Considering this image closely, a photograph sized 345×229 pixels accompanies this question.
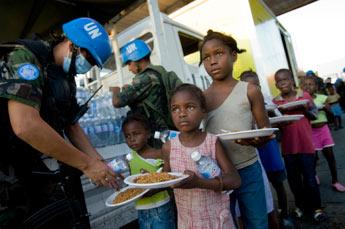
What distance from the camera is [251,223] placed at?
73.6 inches

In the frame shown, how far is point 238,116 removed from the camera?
1.88 metres

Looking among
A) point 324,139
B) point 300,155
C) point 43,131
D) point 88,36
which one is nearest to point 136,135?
point 88,36

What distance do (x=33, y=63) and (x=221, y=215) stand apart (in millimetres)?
1331

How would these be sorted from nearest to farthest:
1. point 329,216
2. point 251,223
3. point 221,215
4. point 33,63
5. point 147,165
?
point 33,63 < point 221,215 < point 251,223 < point 147,165 < point 329,216

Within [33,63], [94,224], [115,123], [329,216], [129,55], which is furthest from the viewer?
[115,123]

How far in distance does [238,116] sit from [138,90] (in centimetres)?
106

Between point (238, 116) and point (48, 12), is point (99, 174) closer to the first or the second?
point (238, 116)

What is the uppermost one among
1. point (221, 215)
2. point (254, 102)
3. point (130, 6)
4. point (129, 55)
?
point (130, 6)

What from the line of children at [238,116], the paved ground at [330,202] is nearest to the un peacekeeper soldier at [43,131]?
the line of children at [238,116]

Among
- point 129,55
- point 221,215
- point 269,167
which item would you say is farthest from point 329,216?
point 129,55

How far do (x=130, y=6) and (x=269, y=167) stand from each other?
2.60 metres

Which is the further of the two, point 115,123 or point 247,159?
point 115,123

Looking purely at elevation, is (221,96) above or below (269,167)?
above

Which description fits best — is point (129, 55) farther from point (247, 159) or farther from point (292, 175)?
point (292, 175)
